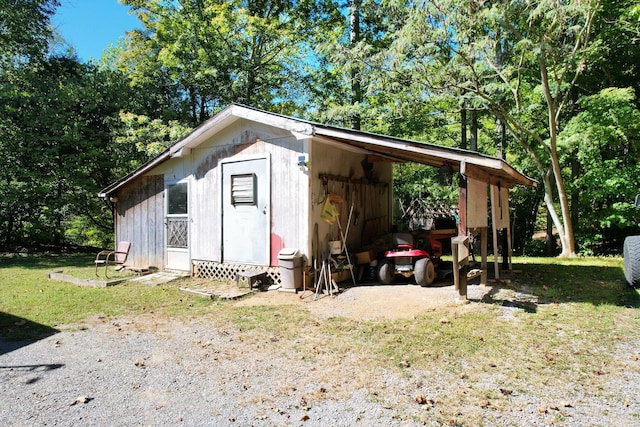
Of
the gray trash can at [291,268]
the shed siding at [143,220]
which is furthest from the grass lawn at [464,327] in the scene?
the shed siding at [143,220]

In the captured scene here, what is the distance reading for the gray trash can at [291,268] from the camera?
676 cm

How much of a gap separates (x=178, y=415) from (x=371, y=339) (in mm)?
2206

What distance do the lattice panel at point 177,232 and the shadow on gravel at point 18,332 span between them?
3626mm

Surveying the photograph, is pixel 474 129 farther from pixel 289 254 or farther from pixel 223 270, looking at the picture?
pixel 223 270

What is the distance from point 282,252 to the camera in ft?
22.6

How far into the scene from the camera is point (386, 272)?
7066 mm

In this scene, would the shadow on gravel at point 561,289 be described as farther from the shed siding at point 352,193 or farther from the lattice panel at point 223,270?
the lattice panel at point 223,270

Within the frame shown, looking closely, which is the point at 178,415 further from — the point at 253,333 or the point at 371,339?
the point at 371,339

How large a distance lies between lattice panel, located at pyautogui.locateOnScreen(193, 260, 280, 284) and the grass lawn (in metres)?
0.79

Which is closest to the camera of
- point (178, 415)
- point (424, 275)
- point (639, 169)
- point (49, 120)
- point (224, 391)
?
point (178, 415)

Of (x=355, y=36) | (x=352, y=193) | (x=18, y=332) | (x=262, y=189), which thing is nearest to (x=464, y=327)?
(x=352, y=193)

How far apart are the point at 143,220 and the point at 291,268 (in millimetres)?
4789

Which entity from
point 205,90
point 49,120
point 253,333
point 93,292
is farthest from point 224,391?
point 205,90

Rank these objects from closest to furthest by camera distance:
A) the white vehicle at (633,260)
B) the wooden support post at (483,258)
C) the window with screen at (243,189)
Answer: the white vehicle at (633,260)
the wooden support post at (483,258)
the window with screen at (243,189)
